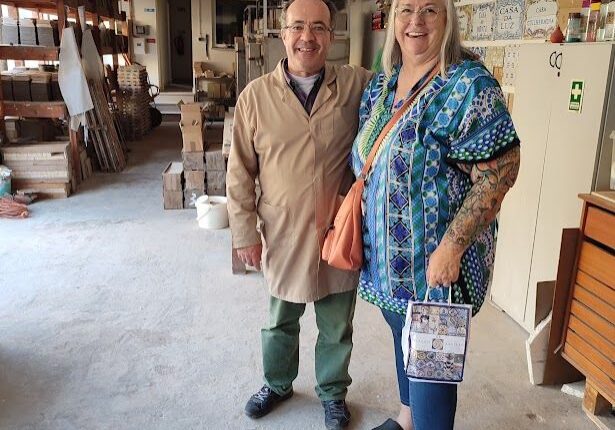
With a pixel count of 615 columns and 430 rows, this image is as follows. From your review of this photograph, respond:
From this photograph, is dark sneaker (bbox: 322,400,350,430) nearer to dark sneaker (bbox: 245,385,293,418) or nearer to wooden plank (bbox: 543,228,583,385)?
dark sneaker (bbox: 245,385,293,418)

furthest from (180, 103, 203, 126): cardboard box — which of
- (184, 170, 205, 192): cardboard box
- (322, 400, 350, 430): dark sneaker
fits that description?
(322, 400, 350, 430): dark sneaker

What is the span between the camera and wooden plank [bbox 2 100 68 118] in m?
5.38

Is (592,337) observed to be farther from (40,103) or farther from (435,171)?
(40,103)

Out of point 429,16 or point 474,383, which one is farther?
point 474,383

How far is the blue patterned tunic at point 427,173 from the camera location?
1.37 meters

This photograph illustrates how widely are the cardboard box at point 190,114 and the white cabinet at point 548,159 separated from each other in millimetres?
2882

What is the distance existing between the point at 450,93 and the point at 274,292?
90cm

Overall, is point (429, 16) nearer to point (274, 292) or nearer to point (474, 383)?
point (274, 292)

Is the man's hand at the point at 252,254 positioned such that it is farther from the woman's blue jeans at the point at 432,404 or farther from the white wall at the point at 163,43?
the white wall at the point at 163,43

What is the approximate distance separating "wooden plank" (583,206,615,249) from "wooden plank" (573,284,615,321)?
0.21 metres

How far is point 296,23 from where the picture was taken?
1.69 metres

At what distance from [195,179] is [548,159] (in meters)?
3.14

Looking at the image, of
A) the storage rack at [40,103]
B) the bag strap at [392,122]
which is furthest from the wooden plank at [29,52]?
the bag strap at [392,122]

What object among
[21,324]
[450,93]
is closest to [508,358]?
[450,93]
